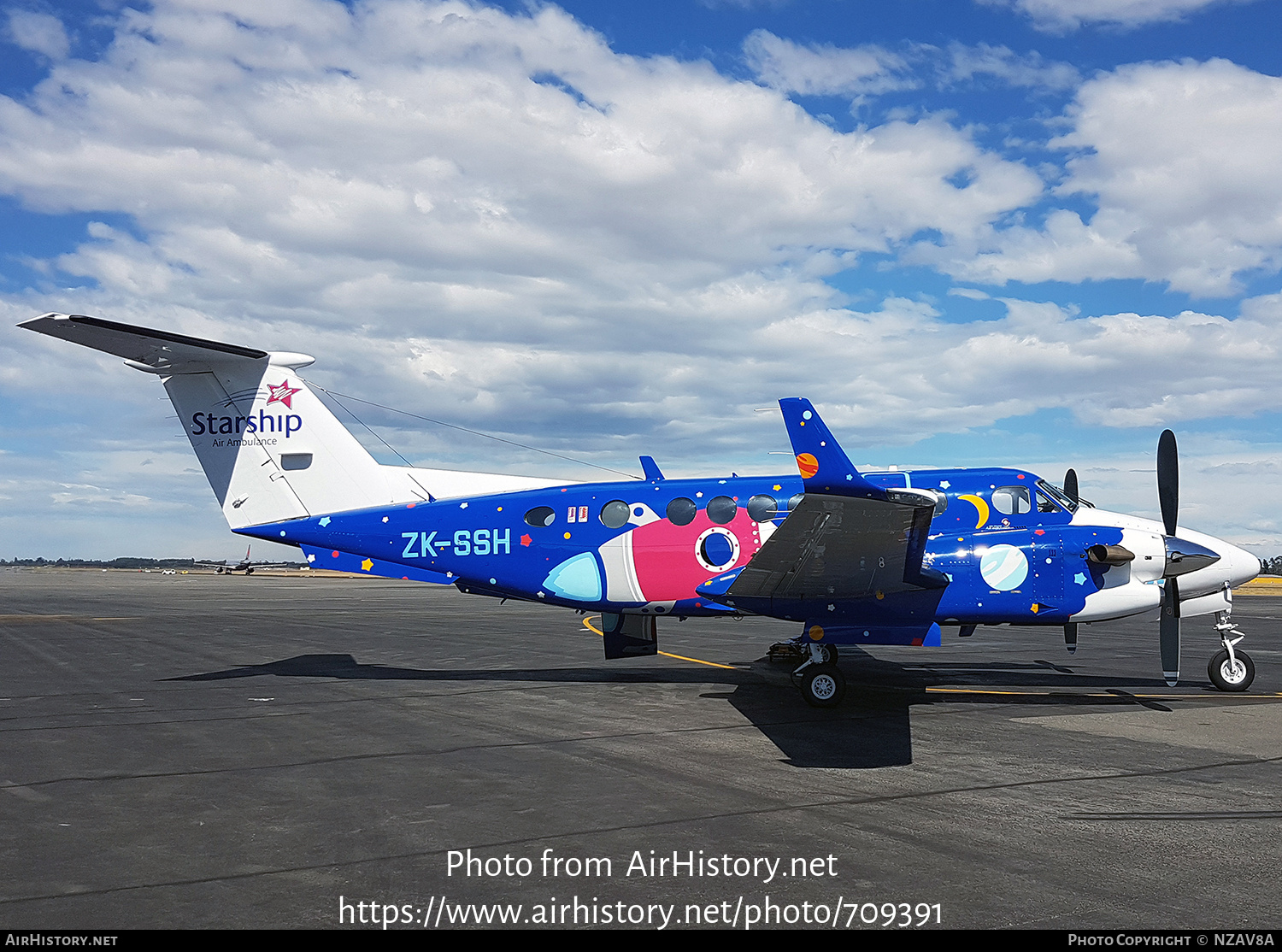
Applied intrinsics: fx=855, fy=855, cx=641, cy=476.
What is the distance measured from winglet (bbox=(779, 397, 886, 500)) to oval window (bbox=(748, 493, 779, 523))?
4344 millimetres

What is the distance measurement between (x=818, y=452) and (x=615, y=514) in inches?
222

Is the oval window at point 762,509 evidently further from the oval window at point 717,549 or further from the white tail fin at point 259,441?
the white tail fin at point 259,441

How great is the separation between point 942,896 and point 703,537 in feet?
30.1

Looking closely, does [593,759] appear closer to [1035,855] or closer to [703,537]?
[1035,855]

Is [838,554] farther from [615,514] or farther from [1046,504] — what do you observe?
[615,514]

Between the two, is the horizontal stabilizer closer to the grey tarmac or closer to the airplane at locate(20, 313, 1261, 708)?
the airplane at locate(20, 313, 1261, 708)

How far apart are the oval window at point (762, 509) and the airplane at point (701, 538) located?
32mm

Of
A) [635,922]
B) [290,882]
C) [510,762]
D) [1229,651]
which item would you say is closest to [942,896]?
[635,922]

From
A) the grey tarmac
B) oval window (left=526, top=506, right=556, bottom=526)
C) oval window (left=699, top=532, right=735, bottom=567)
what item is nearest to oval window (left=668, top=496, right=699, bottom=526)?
oval window (left=699, top=532, right=735, bottom=567)

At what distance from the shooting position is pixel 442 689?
48.3 ft

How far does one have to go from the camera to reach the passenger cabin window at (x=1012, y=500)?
13688mm

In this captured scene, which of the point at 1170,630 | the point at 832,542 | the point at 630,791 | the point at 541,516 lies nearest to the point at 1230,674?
the point at 1170,630

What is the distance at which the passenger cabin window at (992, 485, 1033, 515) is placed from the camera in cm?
1369

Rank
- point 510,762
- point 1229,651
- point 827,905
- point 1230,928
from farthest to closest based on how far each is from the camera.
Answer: point 1229,651 < point 510,762 < point 827,905 < point 1230,928
